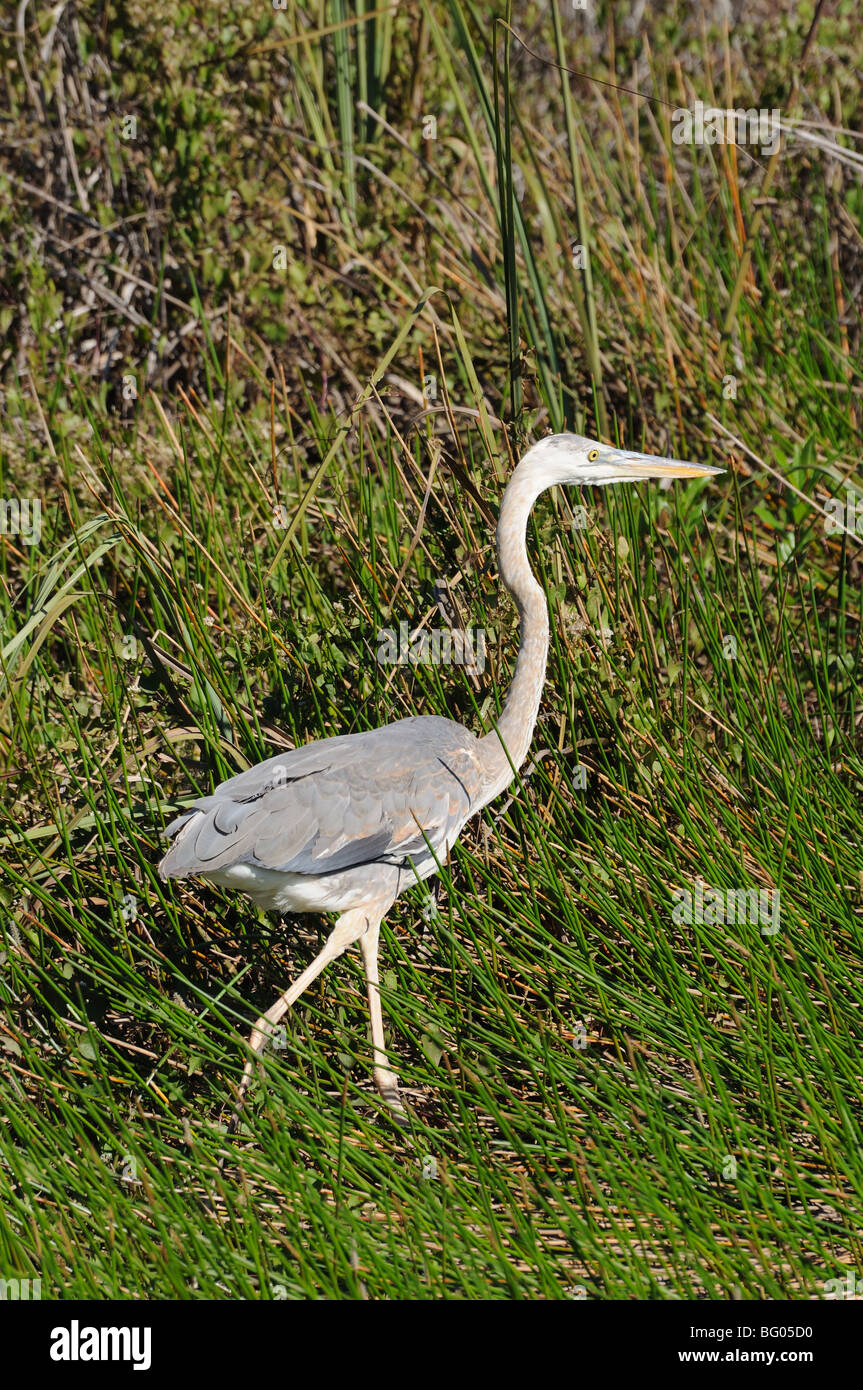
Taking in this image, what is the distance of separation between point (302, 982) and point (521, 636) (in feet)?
3.24

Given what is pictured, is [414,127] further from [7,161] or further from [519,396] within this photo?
[519,396]

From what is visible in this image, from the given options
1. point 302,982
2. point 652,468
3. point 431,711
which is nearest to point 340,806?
point 302,982

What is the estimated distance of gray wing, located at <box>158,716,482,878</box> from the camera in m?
2.83

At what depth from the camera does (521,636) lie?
3.21 metres

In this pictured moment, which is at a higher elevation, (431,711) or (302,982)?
(431,711)

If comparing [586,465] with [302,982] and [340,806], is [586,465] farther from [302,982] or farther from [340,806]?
[302,982]

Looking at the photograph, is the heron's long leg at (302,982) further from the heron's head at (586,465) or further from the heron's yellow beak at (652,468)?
the heron's yellow beak at (652,468)

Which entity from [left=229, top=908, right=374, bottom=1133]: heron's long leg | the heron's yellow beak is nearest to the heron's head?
the heron's yellow beak

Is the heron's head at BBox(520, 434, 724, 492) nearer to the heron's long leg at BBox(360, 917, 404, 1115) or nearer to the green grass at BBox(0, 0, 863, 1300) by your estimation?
the green grass at BBox(0, 0, 863, 1300)

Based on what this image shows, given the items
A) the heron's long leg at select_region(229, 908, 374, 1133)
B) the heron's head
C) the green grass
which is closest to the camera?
the green grass

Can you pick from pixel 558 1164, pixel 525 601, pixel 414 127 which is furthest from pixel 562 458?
pixel 414 127

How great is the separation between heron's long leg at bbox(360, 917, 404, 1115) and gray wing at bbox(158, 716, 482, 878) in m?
0.18

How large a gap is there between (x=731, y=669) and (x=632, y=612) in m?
0.32

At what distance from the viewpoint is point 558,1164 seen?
280 cm
